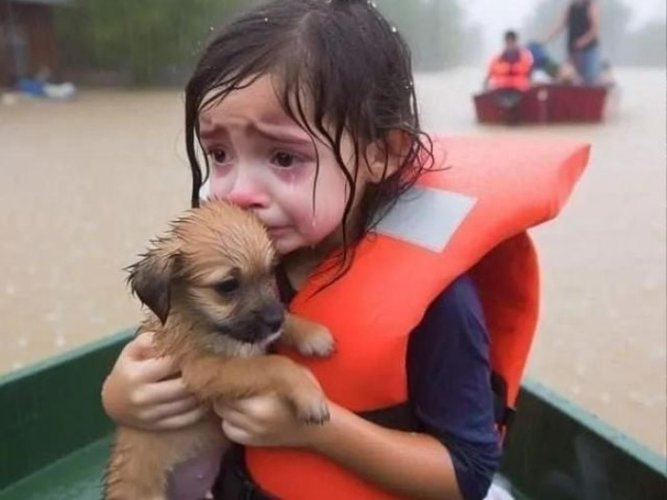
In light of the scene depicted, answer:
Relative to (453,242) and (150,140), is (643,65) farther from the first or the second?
(453,242)

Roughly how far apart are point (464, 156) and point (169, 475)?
784mm

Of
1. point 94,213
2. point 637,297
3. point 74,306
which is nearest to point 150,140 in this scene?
point 94,213

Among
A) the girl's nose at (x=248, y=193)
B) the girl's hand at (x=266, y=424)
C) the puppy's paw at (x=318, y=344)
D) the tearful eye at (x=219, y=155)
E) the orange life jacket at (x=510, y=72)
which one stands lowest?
the orange life jacket at (x=510, y=72)

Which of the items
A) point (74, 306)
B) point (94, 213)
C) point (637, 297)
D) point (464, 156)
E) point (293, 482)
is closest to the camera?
point (293, 482)

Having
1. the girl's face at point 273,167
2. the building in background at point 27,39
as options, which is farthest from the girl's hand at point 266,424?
the building in background at point 27,39

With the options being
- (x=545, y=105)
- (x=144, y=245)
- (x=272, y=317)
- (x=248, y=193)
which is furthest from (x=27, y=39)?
(x=545, y=105)

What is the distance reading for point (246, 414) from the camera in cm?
142

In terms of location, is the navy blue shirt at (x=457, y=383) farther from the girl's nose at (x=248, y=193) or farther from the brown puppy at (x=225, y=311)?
the girl's nose at (x=248, y=193)

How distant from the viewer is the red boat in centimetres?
934

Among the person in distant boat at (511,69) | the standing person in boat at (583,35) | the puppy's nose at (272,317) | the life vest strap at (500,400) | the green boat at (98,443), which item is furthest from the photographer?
the standing person in boat at (583,35)

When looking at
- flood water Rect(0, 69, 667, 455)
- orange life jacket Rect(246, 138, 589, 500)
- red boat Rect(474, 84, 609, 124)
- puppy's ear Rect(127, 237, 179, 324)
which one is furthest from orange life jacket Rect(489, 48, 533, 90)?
puppy's ear Rect(127, 237, 179, 324)

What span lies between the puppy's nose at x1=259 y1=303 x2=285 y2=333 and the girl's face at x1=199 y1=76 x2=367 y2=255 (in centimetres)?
13

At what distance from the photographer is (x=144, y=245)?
5.35 metres

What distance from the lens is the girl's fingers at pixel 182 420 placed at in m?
1.53
